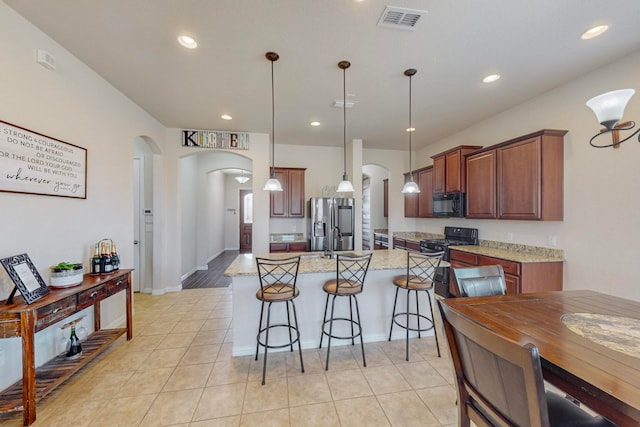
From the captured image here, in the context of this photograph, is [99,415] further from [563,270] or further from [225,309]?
[563,270]

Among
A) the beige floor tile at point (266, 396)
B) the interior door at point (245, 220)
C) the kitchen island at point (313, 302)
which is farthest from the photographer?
the interior door at point (245, 220)

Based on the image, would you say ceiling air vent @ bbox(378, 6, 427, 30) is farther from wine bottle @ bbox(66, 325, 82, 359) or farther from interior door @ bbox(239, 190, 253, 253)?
interior door @ bbox(239, 190, 253, 253)

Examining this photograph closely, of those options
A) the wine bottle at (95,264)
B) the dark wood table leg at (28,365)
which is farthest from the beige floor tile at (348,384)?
the wine bottle at (95,264)

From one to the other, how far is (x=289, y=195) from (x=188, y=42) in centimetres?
330

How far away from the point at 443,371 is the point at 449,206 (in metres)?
2.92

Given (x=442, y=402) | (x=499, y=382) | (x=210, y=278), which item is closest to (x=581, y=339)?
(x=499, y=382)

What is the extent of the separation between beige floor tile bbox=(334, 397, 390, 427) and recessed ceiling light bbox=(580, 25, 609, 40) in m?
3.53

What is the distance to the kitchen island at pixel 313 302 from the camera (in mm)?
2588

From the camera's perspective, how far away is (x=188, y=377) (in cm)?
224

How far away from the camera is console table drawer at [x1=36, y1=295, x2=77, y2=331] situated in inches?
69.9

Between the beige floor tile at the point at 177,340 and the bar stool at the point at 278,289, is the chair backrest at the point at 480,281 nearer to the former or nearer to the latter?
the bar stool at the point at 278,289

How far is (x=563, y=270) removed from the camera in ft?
10.1

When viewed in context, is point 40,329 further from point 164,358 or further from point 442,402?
point 442,402

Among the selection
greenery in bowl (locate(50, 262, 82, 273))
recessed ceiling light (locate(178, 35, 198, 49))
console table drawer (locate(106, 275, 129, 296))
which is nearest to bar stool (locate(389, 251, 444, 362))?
recessed ceiling light (locate(178, 35, 198, 49))
